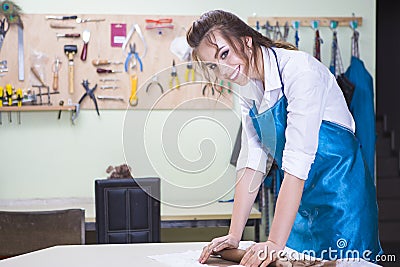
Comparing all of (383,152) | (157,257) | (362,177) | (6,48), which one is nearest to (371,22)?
(383,152)

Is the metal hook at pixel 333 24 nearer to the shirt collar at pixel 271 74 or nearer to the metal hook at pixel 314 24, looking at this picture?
the metal hook at pixel 314 24

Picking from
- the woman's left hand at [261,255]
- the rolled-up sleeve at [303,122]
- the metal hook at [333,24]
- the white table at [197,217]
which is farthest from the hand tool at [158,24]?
the woman's left hand at [261,255]

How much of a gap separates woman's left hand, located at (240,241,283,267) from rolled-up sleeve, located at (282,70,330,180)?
0.62 ft

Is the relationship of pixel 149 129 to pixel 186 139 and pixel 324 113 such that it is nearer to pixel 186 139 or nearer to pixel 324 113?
pixel 186 139

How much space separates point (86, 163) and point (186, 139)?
2822 mm

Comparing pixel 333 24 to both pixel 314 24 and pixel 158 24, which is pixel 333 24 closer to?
pixel 314 24

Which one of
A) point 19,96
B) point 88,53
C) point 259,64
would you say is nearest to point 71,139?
point 19,96

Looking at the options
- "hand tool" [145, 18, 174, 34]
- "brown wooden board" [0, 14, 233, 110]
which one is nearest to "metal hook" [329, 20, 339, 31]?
"brown wooden board" [0, 14, 233, 110]

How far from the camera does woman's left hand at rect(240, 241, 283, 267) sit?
171cm

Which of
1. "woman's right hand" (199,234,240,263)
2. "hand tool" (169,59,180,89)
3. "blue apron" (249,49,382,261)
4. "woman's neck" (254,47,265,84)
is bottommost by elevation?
"woman's right hand" (199,234,240,263)

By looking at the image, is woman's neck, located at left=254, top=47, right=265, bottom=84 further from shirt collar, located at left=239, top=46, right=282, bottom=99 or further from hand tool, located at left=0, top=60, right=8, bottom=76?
hand tool, located at left=0, top=60, right=8, bottom=76

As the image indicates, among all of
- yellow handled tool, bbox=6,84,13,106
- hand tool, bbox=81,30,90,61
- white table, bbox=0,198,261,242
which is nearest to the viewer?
white table, bbox=0,198,261,242

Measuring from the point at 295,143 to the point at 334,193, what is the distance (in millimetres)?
236

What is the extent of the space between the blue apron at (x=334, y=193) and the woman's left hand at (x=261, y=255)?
0.24m
